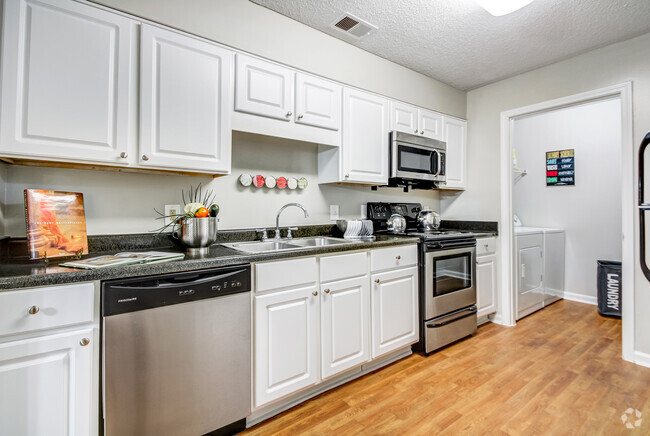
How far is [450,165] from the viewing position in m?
3.19

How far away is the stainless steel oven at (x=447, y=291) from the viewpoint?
2.37m

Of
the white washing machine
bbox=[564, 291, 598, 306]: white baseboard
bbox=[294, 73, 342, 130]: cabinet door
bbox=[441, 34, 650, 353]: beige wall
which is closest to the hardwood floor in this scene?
bbox=[441, 34, 650, 353]: beige wall

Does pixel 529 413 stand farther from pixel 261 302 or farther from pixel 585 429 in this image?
pixel 261 302

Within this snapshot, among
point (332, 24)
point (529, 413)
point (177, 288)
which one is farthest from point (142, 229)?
point (529, 413)

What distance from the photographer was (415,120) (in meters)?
2.85

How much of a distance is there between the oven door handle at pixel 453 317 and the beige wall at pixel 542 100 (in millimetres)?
1059

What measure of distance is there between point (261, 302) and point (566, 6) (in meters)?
2.69

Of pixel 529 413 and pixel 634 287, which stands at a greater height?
pixel 634 287

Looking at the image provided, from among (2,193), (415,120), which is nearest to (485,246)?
(415,120)

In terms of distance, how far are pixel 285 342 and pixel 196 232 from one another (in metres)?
0.79

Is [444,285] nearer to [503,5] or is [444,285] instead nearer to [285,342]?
[285,342]

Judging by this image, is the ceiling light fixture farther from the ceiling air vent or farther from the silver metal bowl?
the silver metal bowl

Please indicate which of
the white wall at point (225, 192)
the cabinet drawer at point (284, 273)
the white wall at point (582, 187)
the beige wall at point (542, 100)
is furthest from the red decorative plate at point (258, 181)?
the white wall at point (582, 187)

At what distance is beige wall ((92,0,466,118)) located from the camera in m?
1.64
